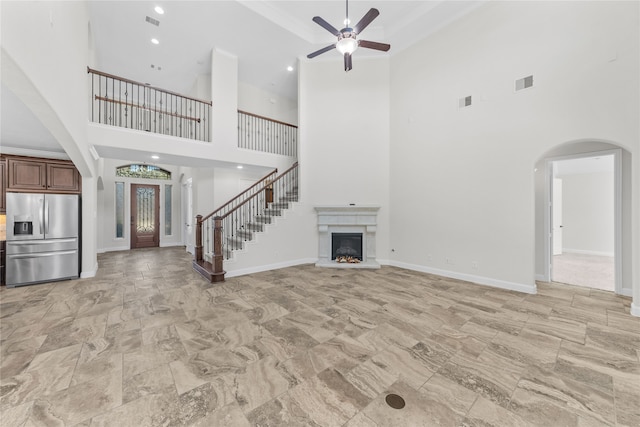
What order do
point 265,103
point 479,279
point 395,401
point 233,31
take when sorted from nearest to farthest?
point 395,401
point 479,279
point 233,31
point 265,103

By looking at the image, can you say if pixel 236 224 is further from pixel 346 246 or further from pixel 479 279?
pixel 479 279

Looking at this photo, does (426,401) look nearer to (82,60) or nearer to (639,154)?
(639,154)

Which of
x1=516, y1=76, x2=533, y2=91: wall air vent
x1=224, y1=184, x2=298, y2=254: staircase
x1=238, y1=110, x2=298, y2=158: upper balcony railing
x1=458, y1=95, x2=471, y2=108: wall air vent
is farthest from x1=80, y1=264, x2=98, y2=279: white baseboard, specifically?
x1=516, y1=76, x2=533, y2=91: wall air vent

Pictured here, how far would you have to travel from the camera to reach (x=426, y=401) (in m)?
1.71

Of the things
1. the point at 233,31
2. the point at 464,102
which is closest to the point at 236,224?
the point at 233,31

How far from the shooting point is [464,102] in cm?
471

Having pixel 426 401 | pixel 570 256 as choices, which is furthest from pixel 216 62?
pixel 570 256

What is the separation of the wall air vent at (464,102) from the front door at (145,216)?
409 inches

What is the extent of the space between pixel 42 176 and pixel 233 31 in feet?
16.3

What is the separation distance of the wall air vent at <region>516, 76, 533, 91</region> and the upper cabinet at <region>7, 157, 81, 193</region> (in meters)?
8.56

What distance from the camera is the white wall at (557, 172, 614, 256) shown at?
7296mm

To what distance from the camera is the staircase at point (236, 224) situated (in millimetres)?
4746

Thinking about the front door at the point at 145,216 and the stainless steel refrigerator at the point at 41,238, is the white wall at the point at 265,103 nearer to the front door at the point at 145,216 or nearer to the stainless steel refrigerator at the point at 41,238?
the front door at the point at 145,216

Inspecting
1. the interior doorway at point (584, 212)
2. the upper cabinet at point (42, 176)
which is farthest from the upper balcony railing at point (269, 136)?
the interior doorway at point (584, 212)
